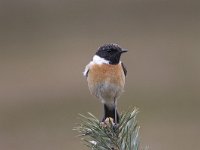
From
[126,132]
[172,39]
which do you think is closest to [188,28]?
[172,39]

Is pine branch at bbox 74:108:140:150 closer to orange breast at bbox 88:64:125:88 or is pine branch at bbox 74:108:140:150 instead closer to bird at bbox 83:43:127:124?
bird at bbox 83:43:127:124

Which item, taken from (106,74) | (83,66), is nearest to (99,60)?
(106,74)

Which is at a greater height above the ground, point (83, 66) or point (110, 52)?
point (110, 52)

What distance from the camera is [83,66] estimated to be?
66.2ft

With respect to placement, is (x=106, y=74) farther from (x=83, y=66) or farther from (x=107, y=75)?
(x=83, y=66)

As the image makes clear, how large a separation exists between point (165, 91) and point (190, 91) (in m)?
0.66

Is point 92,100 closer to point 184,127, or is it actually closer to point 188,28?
point 184,127

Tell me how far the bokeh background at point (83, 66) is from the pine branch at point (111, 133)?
11078 millimetres

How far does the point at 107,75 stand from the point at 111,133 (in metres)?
1.67

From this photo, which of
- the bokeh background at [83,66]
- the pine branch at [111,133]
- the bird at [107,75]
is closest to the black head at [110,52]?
the bird at [107,75]

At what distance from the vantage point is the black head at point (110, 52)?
4.71 meters

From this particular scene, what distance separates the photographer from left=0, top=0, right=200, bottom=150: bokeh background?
17.5 metres

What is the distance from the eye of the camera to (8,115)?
19.6 metres

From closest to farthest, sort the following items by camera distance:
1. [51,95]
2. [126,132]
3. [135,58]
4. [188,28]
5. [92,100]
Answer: [126,132] → [92,100] → [51,95] → [135,58] → [188,28]
